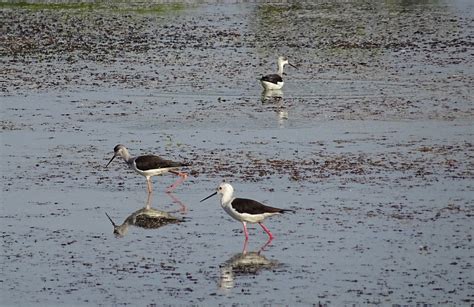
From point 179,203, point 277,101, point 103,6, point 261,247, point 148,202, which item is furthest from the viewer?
point 103,6

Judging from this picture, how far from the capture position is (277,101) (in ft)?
85.0

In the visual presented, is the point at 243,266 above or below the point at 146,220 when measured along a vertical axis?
above

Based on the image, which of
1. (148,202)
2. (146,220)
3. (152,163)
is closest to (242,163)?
(152,163)

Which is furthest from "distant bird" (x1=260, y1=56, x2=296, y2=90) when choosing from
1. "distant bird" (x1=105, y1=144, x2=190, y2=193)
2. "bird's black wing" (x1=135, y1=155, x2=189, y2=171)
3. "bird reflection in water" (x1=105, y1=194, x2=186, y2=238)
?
"bird reflection in water" (x1=105, y1=194, x2=186, y2=238)

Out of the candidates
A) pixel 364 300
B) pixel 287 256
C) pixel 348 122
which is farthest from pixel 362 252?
pixel 348 122

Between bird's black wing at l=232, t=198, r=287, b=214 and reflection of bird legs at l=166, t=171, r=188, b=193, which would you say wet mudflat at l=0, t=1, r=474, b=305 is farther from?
bird's black wing at l=232, t=198, r=287, b=214

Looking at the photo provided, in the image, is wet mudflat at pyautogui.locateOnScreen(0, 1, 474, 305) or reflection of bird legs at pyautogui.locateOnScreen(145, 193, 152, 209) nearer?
wet mudflat at pyautogui.locateOnScreen(0, 1, 474, 305)

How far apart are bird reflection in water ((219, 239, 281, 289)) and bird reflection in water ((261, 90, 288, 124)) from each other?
916 cm

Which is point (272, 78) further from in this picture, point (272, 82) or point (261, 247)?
point (261, 247)

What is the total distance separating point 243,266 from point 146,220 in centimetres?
279

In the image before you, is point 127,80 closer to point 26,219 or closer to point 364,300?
point 26,219

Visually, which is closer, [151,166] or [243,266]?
[243,266]

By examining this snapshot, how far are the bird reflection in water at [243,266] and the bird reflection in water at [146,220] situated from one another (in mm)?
1890

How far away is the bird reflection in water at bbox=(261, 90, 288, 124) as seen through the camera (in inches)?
947
